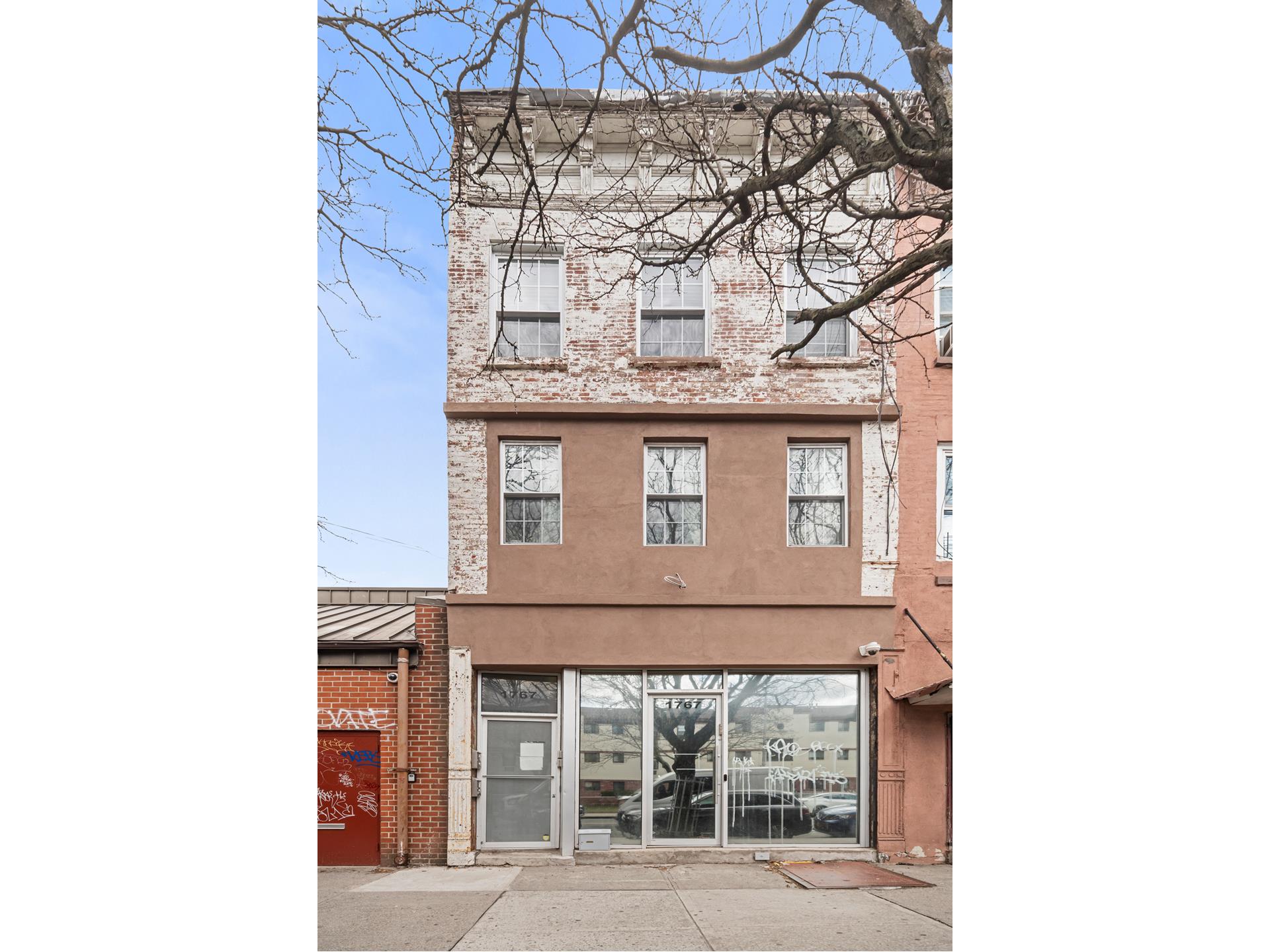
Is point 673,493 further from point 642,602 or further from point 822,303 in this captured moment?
point 822,303

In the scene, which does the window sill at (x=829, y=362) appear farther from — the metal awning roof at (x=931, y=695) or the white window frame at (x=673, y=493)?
the metal awning roof at (x=931, y=695)

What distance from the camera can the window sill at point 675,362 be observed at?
3.70 metres

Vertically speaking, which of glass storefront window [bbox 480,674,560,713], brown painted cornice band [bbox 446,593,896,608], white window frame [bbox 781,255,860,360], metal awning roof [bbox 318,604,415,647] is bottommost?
glass storefront window [bbox 480,674,560,713]

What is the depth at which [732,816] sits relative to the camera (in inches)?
139

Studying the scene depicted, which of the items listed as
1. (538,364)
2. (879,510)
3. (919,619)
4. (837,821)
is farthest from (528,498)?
(837,821)

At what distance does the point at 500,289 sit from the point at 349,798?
102 inches

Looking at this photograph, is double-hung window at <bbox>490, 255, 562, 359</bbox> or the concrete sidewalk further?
double-hung window at <bbox>490, 255, 562, 359</bbox>

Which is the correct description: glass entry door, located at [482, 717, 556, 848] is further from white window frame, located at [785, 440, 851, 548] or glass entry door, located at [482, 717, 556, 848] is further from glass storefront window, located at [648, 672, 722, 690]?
white window frame, located at [785, 440, 851, 548]

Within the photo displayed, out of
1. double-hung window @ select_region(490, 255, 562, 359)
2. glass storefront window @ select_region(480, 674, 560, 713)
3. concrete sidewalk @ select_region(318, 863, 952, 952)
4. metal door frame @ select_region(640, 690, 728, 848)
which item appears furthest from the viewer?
glass storefront window @ select_region(480, 674, 560, 713)

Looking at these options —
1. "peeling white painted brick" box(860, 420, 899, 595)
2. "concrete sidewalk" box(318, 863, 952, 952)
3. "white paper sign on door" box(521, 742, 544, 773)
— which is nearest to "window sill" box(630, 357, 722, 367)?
"peeling white painted brick" box(860, 420, 899, 595)

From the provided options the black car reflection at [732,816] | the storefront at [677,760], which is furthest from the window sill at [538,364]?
the black car reflection at [732,816]

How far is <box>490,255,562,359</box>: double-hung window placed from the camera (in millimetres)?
3629
